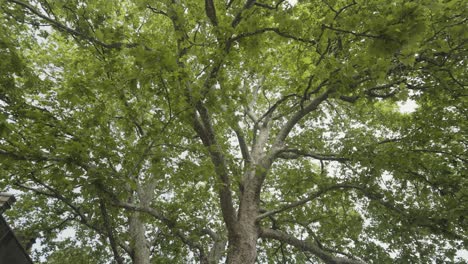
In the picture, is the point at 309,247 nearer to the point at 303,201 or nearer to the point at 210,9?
the point at 303,201

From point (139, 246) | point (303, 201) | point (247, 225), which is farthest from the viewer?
point (139, 246)

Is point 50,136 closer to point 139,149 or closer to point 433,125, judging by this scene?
point 139,149

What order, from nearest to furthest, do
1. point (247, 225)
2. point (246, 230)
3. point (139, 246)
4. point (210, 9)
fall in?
point (210, 9) < point (246, 230) < point (247, 225) < point (139, 246)

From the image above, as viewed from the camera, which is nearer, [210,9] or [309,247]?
[210,9]

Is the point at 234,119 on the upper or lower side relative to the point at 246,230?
upper

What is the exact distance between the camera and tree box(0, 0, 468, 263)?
14.1 feet

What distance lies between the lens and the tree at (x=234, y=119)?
429cm

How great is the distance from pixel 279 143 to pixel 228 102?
3149mm

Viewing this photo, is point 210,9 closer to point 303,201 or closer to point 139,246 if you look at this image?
point 303,201

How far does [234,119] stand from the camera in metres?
5.40

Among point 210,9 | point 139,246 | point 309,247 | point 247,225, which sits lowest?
point 309,247

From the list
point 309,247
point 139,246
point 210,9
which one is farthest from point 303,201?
point 139,246

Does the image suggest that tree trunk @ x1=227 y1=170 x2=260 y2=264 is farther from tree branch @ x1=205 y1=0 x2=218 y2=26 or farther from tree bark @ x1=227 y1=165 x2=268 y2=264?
tree branch @ x1=205 y1=0 x2=218 y2=26

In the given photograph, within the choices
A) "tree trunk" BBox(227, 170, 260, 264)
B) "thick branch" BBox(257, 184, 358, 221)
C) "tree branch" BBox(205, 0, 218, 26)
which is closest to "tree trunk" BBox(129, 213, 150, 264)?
"tree trunk" BBox(227, 170, 260, 264)
